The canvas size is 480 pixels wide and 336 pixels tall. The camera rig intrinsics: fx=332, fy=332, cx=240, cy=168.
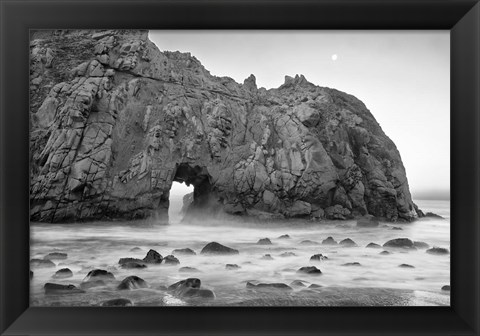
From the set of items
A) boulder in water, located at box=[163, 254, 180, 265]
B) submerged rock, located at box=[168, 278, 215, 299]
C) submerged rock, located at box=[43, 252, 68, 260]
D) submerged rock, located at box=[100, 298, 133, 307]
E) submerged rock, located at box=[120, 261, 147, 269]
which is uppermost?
submerged rock, located at box=[43, 252, 68, 260]

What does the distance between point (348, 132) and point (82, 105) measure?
2144 mm

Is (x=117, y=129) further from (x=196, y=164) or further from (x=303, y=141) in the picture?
(x=303, y=141)

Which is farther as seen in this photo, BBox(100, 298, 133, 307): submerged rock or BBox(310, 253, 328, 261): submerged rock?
BBox(310, 253, 328, 261): submerged rock

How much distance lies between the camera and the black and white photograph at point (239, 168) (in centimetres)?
245

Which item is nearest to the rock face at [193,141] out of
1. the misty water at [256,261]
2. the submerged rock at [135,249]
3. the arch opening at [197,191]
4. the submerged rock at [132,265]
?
the arch opening at [197,191]

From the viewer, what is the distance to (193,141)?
8.86 ft

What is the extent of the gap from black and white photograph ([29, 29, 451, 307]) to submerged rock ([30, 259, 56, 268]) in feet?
0.03

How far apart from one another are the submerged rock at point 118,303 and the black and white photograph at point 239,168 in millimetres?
32

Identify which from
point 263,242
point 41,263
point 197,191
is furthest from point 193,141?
point 41,263

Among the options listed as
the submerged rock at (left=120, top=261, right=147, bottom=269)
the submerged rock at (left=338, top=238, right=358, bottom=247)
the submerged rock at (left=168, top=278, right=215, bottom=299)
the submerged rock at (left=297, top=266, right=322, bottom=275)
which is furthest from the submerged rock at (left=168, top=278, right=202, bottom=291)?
the submerged rock at (left=338, top=238, right=358, bottom=247)

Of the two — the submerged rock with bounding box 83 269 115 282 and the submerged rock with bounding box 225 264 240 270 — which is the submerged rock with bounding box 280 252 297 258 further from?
the submerged rock with bounding box 83 269 115 282

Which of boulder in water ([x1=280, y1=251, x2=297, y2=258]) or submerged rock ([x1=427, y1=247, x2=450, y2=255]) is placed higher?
submerged rock ([x1=427, y1=247, x2=450, y2=255])

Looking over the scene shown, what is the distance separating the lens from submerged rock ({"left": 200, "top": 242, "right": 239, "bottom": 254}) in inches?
98.6

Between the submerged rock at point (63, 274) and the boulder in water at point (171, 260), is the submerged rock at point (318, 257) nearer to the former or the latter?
the boulder in water at point (171, 260)
